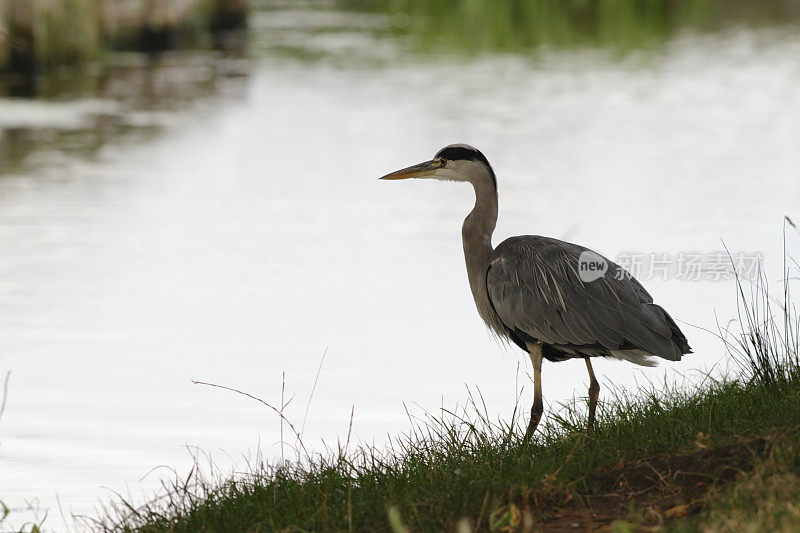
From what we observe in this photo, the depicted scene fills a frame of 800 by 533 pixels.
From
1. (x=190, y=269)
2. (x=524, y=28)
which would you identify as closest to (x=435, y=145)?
(x=190, y=269)

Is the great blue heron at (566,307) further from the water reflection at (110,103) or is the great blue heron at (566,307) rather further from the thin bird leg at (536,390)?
the water reflection at (110,103)

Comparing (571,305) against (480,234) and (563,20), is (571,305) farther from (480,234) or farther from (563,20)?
(563,20)

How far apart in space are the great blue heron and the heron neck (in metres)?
0.01

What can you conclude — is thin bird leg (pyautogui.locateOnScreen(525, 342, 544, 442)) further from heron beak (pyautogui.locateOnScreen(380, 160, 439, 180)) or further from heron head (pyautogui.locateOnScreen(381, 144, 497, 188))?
heron beak (pyautogui.locateOnScreen(380, 160, 439, 180))

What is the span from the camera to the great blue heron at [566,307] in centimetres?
518

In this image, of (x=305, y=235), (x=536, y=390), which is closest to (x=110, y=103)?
(x=305, y=235)

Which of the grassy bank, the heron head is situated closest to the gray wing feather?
the grassy bank

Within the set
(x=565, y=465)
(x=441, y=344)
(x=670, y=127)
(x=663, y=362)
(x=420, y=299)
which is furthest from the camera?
(x=670, y=127)

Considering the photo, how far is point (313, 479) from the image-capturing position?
183 inches

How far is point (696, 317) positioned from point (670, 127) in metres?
9.54

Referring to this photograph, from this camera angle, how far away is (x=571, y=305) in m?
5.28

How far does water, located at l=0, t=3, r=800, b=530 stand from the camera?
22.2 ft

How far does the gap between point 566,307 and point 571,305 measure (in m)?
0.03

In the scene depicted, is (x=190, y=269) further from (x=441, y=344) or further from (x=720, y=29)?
(x=720, y=29)
